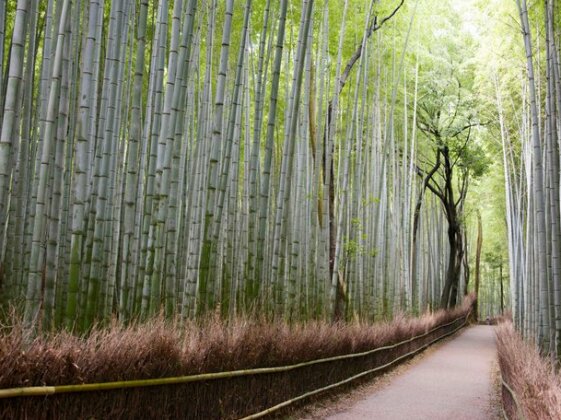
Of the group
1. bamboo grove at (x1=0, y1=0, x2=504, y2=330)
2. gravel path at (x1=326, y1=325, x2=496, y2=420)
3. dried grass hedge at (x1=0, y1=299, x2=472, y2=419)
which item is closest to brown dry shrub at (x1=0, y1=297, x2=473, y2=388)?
dried grass hedge at (x1=0, y1=299, x2=472, y2=419)

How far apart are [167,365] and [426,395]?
4352mm

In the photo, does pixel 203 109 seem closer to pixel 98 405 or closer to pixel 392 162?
pixel 98 405

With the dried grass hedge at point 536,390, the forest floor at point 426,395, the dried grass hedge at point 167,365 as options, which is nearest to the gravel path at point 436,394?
the forest floor at point 426,395

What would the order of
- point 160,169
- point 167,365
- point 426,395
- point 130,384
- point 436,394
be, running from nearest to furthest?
point 130,384
point 167,365
point 160,169
point 426,395
point 436,394

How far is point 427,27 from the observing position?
1160 cm

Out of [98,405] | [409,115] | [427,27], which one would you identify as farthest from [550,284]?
[409,115]

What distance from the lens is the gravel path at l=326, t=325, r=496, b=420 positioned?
5730 millimetres

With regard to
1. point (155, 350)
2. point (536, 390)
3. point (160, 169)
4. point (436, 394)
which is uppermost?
point (160, 169)

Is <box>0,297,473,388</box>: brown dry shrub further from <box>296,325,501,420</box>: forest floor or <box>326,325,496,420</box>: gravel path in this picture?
<box>326,325,496,420</box>: gravel path

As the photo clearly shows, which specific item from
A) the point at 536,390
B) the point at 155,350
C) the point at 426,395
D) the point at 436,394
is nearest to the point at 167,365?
the point at 155,350

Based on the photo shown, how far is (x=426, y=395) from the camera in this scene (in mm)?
6844

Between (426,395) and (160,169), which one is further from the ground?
(160,169)

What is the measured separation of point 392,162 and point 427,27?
8.70 ft

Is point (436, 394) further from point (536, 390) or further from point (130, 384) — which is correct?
point (130, 384)
